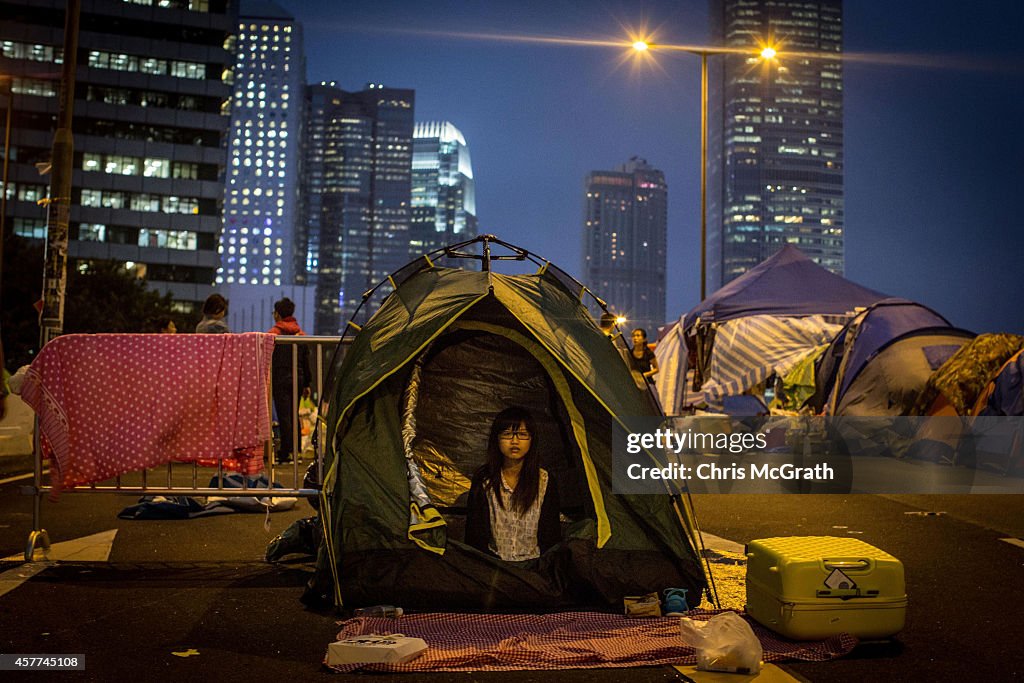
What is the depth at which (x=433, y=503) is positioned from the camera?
6.05 m

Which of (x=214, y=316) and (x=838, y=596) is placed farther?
(x=214, y=316)

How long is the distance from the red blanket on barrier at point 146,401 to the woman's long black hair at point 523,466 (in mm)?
1643

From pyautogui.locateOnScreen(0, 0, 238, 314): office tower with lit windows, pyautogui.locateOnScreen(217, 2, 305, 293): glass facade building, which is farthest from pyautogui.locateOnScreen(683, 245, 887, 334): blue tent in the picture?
pyautogui.locateOnScreen(217, 2, 305, 293): glass facade building

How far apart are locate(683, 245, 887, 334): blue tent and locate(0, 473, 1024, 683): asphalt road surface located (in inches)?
→ 409

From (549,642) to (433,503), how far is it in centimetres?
156

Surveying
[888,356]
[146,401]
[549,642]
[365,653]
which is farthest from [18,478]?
[888,356]

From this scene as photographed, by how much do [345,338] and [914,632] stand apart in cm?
399

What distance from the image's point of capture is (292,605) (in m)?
5.48

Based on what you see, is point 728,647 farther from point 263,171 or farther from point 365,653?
point 263,171

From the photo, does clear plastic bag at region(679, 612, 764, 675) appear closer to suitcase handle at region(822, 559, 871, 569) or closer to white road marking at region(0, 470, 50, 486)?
suitcase handle at region(822, 559, 871, 569)

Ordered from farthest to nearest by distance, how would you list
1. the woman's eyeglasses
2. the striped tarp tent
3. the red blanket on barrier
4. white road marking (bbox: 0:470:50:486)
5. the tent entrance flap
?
the striped tarp tent, white road marking (bbox: 0:470:50:486), the tent entrance flap, the red blanket on barrier, the woman's eyeglasses

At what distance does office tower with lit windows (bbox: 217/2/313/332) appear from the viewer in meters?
180

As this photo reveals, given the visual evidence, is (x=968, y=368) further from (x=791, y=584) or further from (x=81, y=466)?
(x=81, y=466)

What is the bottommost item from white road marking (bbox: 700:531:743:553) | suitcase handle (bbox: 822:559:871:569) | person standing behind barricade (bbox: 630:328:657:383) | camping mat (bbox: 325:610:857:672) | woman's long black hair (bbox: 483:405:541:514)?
camping mat (bbox: 325:610:857:672)
